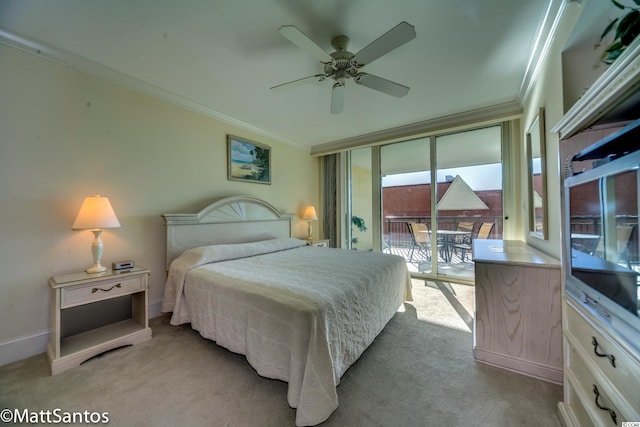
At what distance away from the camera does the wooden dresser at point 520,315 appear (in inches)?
63.2

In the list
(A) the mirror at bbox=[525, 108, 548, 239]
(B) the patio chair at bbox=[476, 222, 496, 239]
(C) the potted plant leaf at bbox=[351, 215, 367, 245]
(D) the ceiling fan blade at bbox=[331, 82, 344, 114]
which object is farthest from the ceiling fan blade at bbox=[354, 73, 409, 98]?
(C) the potted plant leaf at bbox=[351, 215, 367, 245]

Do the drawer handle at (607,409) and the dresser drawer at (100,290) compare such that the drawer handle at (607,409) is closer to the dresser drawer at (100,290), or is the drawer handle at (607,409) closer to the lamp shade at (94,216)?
the dresser drawer at (100,290)

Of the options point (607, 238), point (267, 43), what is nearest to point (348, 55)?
point (267, 43)

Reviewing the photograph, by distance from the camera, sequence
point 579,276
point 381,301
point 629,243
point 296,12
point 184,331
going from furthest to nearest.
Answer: point 184,331, point 381,301, point 296,12, point 579,276, point 629,243

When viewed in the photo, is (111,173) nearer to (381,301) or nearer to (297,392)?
(297,392)

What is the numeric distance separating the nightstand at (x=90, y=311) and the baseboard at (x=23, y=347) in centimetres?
7

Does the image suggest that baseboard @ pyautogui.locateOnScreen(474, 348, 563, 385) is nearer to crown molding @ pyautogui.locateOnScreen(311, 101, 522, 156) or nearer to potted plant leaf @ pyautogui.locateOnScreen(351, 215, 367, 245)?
crown molding @ pyautogui.locateOnScreen(311, 101, 522, 156)

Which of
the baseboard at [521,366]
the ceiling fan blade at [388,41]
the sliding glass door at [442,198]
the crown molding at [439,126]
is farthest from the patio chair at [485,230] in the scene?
the ceiling fan blade at [388,41]

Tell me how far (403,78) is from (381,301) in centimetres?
228

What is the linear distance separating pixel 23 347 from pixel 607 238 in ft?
12.4

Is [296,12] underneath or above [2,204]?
above

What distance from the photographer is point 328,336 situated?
1.41 meters

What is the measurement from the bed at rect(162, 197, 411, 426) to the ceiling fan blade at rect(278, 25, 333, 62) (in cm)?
171

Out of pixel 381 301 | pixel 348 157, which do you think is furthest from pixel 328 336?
pixel 348 157
